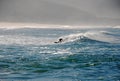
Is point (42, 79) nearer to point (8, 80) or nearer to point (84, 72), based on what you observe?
point (8, 80)

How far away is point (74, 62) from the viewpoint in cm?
2827

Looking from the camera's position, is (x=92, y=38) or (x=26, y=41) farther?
(x=92, y=38)

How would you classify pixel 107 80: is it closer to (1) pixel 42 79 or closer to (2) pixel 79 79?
(2) pixel 79 79

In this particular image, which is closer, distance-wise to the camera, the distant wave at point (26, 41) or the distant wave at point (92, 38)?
the distant wave at point (26, 41)

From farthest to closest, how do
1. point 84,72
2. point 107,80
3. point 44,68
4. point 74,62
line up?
point 74,62 < point 44,68 < point 84,72 < point 107,80

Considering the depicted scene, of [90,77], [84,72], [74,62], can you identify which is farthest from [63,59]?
[90,77]

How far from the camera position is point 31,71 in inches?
950

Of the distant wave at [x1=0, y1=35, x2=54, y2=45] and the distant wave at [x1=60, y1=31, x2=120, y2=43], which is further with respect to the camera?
the distant wave at [x1=60, y1=31, x2=120, y2=43]

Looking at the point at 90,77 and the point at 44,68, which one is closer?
the point at 90,77

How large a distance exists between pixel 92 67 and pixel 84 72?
208 cm

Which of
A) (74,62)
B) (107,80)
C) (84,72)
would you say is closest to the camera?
(107,80)

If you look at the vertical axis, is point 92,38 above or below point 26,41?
below

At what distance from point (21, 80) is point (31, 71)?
11.0 feet

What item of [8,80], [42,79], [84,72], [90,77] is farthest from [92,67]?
[8,80]
